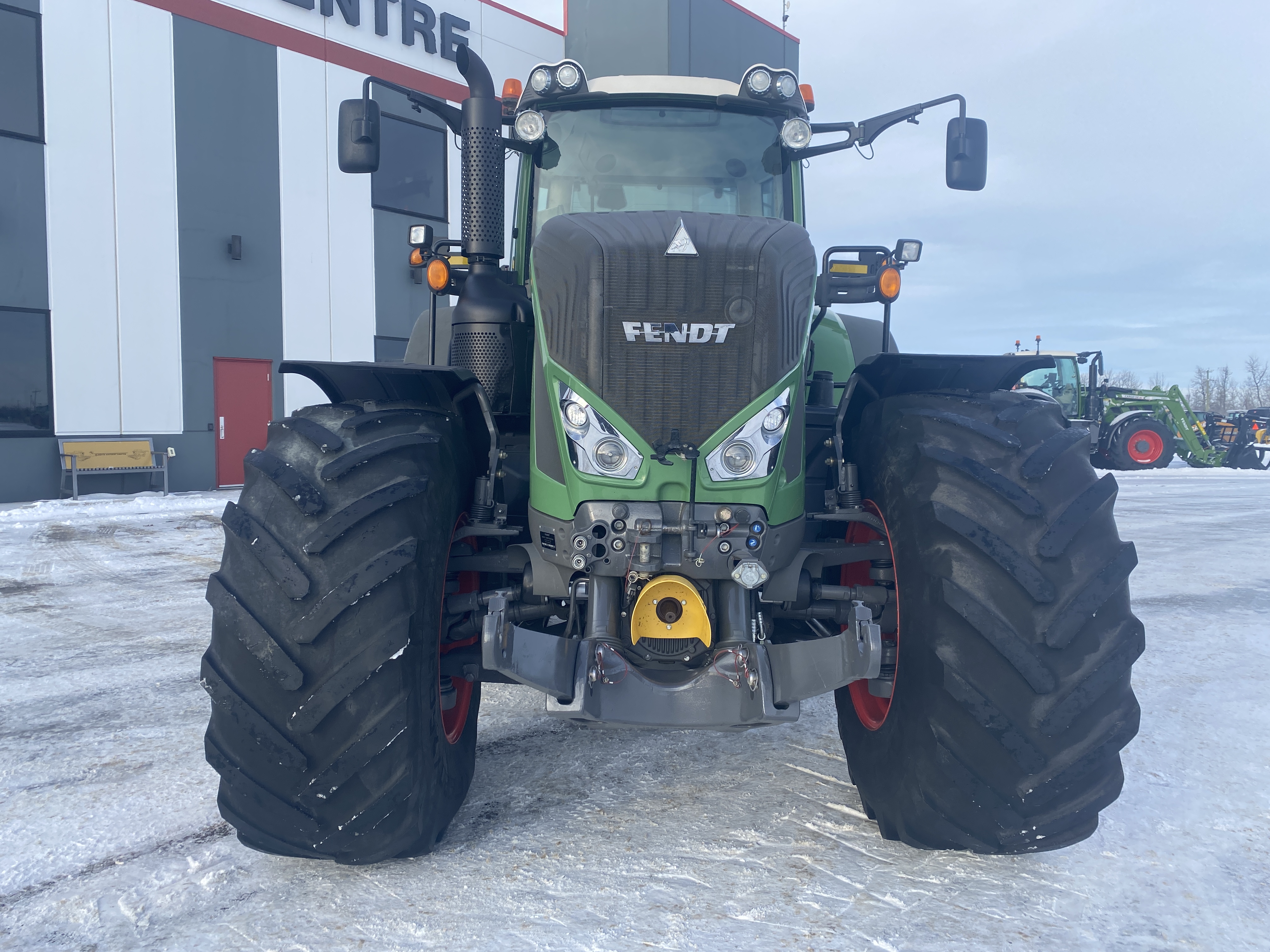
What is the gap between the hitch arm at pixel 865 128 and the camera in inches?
154

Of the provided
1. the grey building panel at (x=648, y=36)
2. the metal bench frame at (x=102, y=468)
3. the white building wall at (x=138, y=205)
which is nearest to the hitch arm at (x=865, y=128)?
the white building wall at (x=138, y=205)

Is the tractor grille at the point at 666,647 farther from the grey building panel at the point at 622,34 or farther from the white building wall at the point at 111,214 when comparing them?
the grey building panel at the point at 622,34

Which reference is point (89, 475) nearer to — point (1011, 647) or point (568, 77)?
point (568, 77)

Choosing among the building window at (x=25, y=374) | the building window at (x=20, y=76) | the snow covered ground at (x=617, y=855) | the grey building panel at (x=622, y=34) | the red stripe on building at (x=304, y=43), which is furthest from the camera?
the grey building panel at (x=622, y=34)

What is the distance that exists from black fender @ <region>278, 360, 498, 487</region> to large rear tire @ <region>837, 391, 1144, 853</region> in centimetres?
151

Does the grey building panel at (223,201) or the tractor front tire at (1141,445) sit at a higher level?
the grey building panel at (223,201)

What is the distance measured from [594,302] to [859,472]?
3.99ft

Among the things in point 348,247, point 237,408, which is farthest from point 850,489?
point 348,247

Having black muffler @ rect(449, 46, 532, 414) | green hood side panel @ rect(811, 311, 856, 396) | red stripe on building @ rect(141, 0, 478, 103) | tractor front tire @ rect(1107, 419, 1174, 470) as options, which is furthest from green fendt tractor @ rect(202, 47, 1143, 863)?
tractor front tire @ rect(1107, 419, 1174, 470)

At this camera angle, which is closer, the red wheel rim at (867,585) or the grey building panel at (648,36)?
the red wheel rim at (867,585)

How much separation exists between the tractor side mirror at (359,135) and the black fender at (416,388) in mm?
1056

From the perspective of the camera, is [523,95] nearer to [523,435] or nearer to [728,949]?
[523,435]

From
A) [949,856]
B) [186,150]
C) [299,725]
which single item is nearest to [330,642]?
[299,725]

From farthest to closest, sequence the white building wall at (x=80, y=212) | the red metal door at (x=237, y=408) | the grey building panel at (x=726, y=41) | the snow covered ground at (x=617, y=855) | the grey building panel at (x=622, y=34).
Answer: the grey building panel at (x=726, y=41)
the grey building panel at (x=622, y=34)
the red metal door at (x=237, y=408)
the white building wall at (x=80, y=212)
the snow covered ground at (x=617, y=855)
